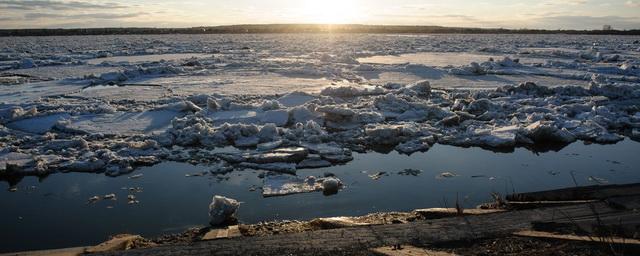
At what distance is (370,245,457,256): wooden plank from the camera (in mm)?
2963

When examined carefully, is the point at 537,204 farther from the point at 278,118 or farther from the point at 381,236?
the point at 278,118

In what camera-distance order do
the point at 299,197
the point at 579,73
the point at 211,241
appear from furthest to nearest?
the point at 579,73 < the point at 299,197 < the point at 211,241

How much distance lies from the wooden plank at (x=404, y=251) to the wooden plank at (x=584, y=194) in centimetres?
167

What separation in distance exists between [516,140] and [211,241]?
519 centimetres

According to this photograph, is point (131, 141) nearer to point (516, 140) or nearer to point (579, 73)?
point (516, 140)

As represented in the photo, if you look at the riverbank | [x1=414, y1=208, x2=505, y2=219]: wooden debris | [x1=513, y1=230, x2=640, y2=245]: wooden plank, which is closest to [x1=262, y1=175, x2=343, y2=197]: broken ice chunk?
the riverbank

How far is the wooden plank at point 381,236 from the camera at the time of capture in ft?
10.5

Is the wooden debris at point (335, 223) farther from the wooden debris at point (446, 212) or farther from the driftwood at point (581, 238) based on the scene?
the driftwood at point (581, 238)

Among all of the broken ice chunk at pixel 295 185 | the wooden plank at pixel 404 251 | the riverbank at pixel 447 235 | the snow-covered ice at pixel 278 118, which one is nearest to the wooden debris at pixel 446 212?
the riverbank at pixel 447 235

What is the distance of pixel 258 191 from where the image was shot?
516 centimetres

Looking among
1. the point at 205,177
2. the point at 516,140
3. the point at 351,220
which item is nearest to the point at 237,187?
the point at 205,177

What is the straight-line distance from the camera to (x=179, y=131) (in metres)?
7.29

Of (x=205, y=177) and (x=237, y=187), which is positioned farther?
(x=205, y=177)

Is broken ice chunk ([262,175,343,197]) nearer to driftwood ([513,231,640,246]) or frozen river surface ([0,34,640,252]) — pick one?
frozen river surface ([0,34,640,252])
